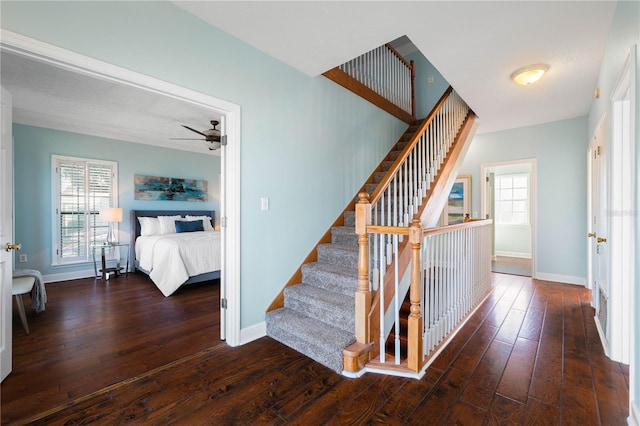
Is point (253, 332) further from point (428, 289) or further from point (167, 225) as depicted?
point (167, 225)

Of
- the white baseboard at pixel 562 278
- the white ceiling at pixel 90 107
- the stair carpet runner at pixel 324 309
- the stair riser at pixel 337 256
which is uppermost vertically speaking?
the white ceiling at pixel 90 107

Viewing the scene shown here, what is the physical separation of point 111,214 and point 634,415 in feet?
20.2

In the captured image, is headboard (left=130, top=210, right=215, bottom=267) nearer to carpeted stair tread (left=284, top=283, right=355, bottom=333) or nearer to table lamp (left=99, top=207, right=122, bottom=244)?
table lamp (left=99, top=207, right=122, bottom=244)

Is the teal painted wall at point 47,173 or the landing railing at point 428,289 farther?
the teal painted wall at point 47,173

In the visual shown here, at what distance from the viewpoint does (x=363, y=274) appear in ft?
6.59

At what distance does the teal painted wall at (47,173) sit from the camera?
422cm

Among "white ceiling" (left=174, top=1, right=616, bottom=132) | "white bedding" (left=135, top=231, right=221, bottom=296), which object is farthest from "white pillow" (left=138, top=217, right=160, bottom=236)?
"white ceiling" (left=174, top=1, right=616, bottom=132)

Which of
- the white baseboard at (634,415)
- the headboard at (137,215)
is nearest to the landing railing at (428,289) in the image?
the white baseboard at (634,415)

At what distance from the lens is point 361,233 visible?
6.57ft

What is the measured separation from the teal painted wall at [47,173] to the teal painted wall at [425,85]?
5.24 meters

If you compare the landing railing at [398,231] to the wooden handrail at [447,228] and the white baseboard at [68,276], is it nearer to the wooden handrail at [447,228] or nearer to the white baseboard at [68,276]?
the wooden handrail at [447,228]

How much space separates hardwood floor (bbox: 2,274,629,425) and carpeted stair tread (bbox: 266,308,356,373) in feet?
0.24

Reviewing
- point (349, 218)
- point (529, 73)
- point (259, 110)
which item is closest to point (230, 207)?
point (259, 110)

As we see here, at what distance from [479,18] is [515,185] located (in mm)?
5998
